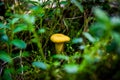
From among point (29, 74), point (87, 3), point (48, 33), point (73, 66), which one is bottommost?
point (29, 74)

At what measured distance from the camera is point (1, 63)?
5.89 ft

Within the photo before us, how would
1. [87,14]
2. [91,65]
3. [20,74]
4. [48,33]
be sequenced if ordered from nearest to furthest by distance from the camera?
[91,65] < [20,74] < [48,33] < [87,14]

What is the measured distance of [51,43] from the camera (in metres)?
2.05

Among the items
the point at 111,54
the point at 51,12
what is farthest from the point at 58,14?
the point at 111,54

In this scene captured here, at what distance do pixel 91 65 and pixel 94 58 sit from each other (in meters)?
0.03

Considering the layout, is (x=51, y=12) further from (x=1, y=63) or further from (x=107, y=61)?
(x=107, y=61)

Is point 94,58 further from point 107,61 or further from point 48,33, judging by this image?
point 48,33

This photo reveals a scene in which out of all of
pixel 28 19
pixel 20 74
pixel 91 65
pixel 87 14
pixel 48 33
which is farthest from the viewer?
pixel 87 14

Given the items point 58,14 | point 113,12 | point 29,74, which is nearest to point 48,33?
point 58,14

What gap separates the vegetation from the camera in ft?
2.79

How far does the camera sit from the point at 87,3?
219 centimetres

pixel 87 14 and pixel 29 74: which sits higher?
pixel 87 14

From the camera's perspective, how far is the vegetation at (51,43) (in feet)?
2.79

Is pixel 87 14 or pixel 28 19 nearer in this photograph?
pixel 28 19
